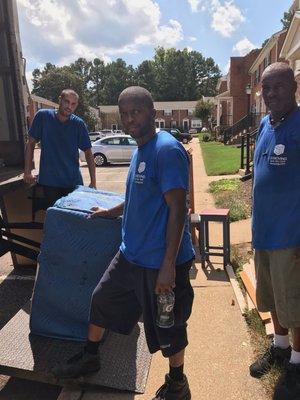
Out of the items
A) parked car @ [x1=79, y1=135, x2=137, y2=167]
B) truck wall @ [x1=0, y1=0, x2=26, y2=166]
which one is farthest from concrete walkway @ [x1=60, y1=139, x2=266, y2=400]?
parked car @ [x1=79, y1=135, x2=137, y2=167]

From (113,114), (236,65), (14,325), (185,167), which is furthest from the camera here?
(113,114)

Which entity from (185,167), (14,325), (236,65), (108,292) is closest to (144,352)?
(108,292)

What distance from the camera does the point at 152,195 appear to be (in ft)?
8.32

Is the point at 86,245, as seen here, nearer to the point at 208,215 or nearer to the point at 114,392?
the point at 114,392

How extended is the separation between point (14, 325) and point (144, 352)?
116 centimetres

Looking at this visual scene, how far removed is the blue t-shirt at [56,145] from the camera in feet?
14.9

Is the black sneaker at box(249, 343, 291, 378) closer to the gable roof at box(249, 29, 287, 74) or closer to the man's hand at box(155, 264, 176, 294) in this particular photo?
the man's hand at box(155, 264, 176, 294)

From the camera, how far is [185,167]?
2471mm

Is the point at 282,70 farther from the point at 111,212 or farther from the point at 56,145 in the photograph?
the point at 56,145

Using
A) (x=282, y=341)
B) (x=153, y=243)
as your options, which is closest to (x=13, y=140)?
(x=153, y=243)

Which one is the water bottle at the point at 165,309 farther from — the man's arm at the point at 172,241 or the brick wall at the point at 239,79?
the brick wall at the point at 239,79

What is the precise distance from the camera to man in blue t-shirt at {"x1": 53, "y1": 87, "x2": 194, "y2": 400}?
2.47 m

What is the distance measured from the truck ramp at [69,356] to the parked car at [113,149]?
17825 mm

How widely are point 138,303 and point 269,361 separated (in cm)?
107
